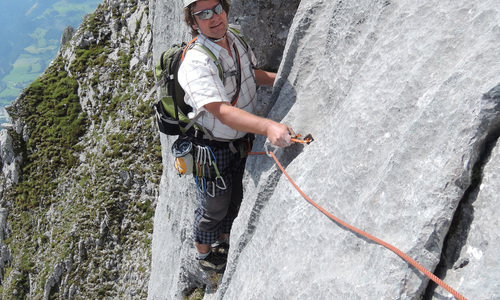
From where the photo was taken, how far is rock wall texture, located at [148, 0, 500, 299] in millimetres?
3855

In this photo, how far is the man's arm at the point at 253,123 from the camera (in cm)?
557

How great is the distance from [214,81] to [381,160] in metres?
2.94

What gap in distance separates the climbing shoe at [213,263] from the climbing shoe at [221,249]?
0.09 metres

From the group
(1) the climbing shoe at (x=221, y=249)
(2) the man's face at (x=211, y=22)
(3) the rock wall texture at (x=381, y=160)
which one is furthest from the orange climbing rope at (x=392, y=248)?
(1) the climbing shoe at (x=221, y=249)

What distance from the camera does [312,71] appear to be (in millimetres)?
6965

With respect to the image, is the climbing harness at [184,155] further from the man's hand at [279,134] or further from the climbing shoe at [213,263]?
the climbing shoe at [213,263]

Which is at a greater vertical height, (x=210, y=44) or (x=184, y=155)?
(x=210, y=44)

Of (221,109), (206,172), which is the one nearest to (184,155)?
(206,172)

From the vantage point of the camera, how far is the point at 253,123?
5.64 metres

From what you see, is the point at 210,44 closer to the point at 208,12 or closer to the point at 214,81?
the point at 208,12

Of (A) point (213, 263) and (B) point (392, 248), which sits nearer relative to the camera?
(B) point (392, 248)

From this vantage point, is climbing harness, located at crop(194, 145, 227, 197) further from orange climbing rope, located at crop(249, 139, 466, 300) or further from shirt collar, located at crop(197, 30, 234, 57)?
orange climbing rope, located at crop(249, 139, 466, 300)

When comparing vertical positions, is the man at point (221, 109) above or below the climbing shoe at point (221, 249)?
above

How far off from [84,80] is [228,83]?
105ft
